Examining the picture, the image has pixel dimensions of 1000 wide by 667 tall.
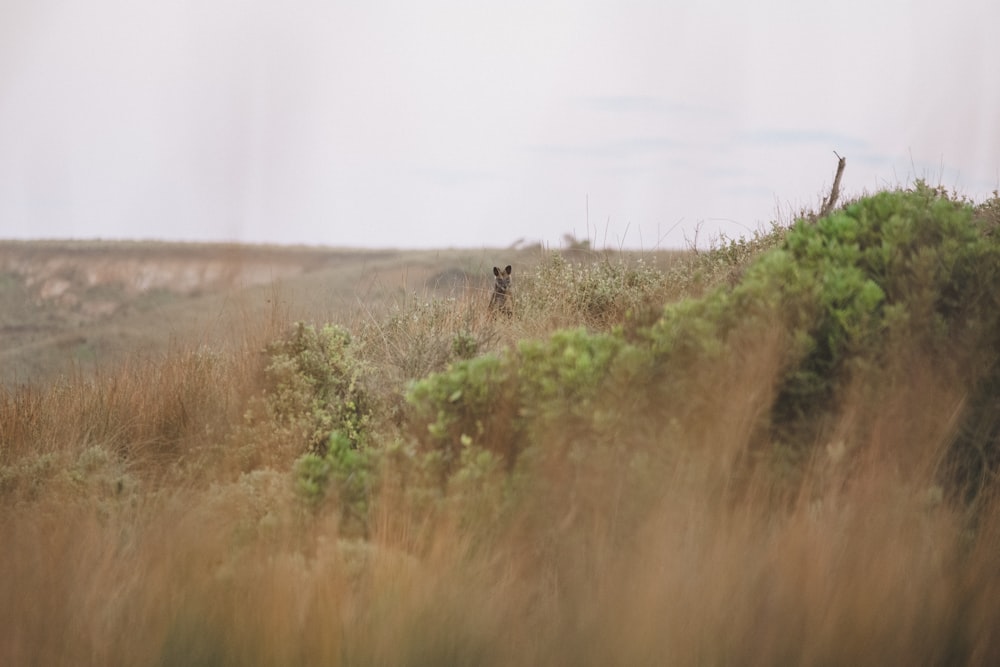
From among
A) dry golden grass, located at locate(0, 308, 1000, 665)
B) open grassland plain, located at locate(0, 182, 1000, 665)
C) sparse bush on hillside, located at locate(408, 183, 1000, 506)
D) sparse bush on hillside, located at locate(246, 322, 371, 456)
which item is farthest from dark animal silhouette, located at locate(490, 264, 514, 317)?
dry golden grass, located at locate(0, 308, 1000, 665)

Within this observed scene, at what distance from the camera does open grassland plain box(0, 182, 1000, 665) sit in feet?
11.0

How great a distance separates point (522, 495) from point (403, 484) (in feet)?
1.91

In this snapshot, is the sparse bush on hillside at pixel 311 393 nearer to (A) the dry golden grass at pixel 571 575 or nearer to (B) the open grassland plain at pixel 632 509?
(B) the open grassland plain at pixel 632 509

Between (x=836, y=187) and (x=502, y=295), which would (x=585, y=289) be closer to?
(x=502, y=295)

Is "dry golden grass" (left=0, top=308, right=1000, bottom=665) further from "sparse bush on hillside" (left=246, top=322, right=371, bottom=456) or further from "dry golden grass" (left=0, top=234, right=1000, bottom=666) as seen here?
"sparse bush on hillside" (left=246, top=322, right=371, bottom=456)

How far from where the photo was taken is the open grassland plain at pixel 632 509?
132 inches

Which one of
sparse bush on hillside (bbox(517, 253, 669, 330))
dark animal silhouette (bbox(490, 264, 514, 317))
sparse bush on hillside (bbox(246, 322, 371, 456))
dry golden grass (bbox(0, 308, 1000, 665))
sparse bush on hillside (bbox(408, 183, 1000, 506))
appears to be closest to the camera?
dry golden grass (bbox(0, 308, 1000, 665))

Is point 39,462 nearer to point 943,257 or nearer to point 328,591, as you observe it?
point 328,591

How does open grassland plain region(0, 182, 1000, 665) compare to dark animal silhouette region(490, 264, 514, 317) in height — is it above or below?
below

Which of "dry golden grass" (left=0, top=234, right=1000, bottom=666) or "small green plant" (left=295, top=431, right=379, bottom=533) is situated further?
"small green plant" (left=295, top=431, right=379, bottom=533)

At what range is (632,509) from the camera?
386 cm

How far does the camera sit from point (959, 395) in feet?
14.3

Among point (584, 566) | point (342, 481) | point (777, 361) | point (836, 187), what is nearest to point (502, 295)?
point (836, 187)

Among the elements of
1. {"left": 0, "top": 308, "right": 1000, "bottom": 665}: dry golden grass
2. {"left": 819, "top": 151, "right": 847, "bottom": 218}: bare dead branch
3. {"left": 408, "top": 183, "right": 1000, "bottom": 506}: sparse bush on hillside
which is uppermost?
{"left": 819, "top": 151, "right": 847, "bottom": 218}: bare dead branch
